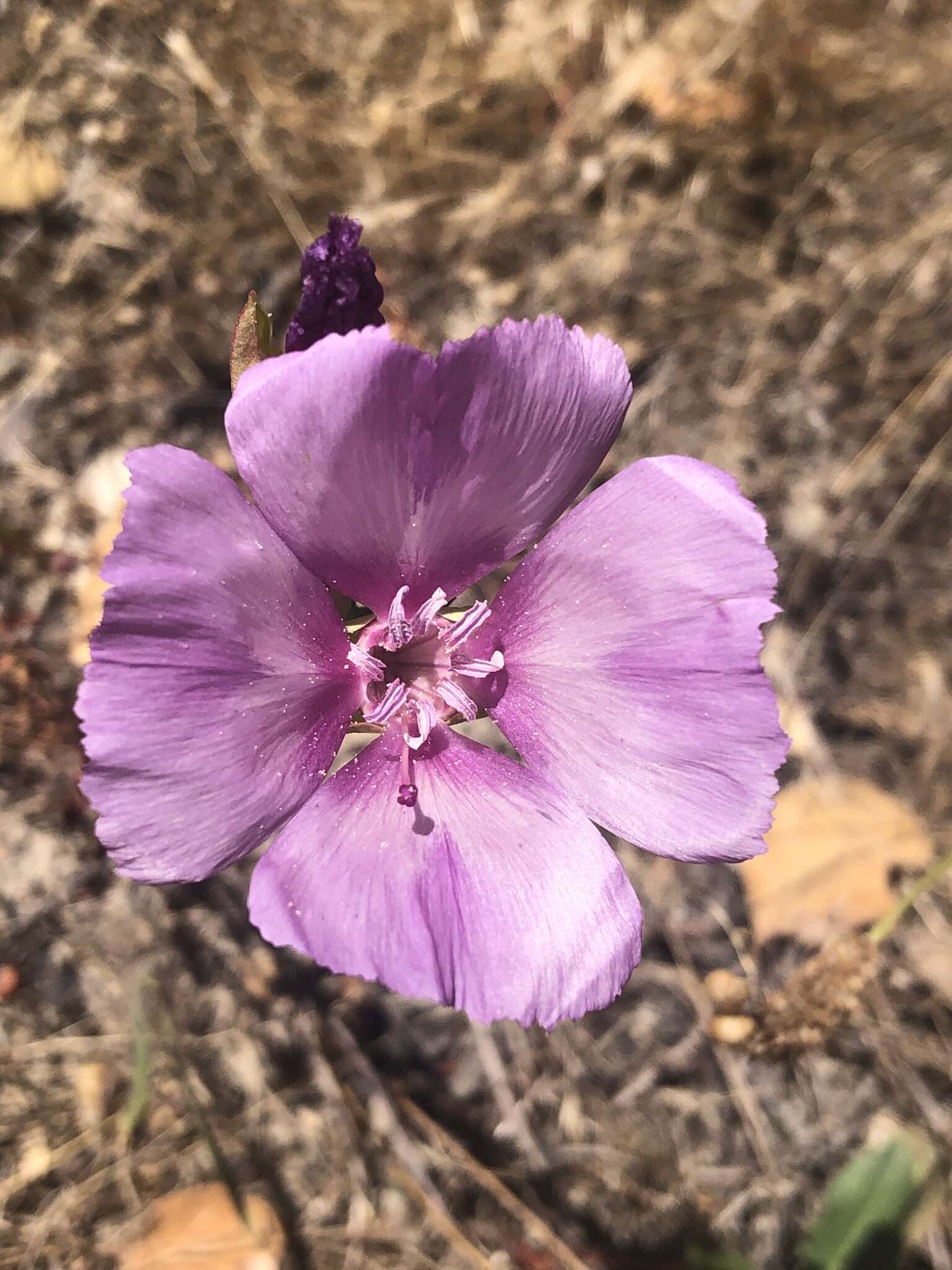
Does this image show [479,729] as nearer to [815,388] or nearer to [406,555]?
[406,555]

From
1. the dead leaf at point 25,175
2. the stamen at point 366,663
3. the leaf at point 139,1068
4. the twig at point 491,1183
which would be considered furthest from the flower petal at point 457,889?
the dead leaf at point 25,175

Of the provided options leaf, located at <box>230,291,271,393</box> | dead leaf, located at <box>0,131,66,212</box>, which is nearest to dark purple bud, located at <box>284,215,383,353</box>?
leaf, located at <box>230,291,271,393</box>

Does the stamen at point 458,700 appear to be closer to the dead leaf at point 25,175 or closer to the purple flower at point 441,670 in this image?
the purple flower at point 441,670

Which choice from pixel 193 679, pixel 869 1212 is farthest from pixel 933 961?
pixel 193 679

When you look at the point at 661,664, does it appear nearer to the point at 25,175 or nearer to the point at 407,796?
the point at 407,796

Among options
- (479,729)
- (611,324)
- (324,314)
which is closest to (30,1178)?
(479,729)

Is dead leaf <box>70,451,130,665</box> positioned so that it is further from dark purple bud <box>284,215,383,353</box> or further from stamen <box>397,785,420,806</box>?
stamen <box>397,785,420,806</box>

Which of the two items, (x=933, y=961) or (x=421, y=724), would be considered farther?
(x=933, y=961)
